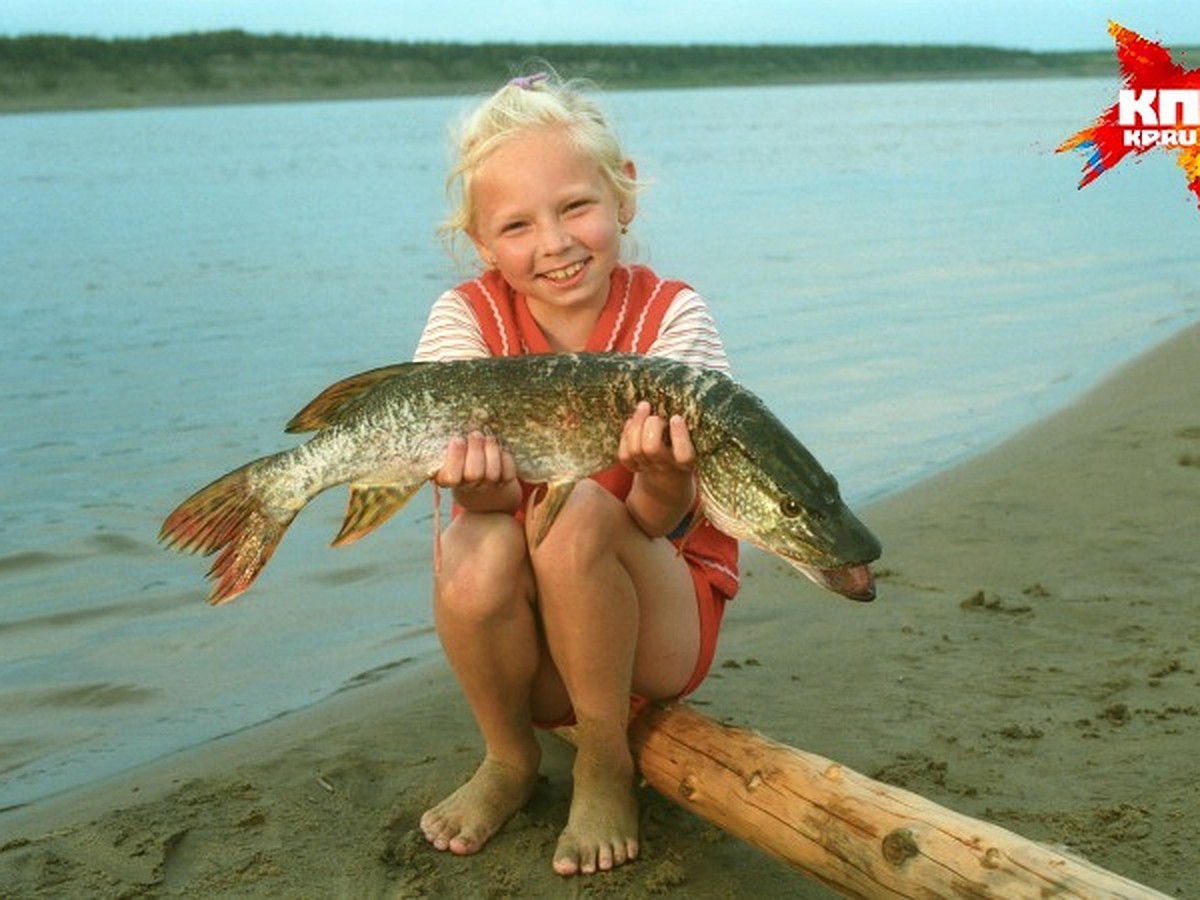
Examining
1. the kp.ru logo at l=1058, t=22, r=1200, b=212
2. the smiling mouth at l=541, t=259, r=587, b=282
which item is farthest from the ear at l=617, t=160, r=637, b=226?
the kp.ru logo at l=1058, t=22, r=1200, b=212

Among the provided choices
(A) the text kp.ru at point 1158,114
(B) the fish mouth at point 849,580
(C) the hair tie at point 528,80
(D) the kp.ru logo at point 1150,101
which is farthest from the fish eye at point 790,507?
(A) the text kp.ru at point 1158,114

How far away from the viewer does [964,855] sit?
267 centimetres

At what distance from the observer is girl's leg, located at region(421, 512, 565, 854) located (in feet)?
11.0

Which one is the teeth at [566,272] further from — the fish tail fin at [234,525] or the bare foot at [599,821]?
the bare foot at [599,821]

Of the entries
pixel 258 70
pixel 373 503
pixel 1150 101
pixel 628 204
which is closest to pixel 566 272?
pixel 628 204

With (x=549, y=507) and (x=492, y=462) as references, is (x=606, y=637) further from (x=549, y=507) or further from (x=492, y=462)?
(x=492, y=462)

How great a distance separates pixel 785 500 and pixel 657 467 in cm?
30

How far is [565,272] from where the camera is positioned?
3.69 m

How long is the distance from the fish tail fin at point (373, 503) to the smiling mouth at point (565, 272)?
2.09 feet

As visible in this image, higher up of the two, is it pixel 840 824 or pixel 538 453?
pixel 538 453

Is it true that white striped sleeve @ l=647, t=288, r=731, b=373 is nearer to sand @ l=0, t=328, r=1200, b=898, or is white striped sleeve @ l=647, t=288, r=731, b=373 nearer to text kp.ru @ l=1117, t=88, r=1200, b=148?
sand @ l=0, t=328, r=1200, b=898

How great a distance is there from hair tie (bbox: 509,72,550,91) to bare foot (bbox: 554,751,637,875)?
1.62 meters

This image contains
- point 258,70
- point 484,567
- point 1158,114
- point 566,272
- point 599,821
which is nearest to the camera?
point 484,567

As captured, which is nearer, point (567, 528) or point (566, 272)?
point (567, 528)
